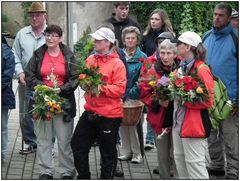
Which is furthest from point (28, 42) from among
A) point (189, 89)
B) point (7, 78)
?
point (189, 89)

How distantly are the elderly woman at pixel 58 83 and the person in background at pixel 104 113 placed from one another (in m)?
0.26

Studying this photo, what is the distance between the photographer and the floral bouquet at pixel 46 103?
6711 mm

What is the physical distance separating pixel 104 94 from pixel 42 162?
1201 millimetres

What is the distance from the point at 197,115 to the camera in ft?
20.3

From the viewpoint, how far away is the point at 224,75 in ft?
23.2

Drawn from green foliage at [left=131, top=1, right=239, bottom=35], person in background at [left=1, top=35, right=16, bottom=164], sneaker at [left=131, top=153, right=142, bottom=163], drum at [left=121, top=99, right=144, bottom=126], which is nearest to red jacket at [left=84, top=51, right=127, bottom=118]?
drum at [left=121, top=99, right=144, bottom=126]

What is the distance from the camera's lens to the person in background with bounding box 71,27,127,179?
21.8ft

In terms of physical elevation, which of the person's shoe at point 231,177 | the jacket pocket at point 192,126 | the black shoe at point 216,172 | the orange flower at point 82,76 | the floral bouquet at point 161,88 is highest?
the orange flower at point 82,76

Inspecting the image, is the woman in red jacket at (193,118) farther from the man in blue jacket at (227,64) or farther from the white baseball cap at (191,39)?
the man in blue jacket at (227,64)

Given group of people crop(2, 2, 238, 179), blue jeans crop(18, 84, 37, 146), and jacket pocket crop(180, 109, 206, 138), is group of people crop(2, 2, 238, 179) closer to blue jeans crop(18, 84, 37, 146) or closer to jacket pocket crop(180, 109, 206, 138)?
jacket pocket crop(180, 109, 206, 138)

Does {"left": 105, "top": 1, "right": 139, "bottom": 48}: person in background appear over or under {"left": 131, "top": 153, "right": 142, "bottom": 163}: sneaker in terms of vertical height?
over

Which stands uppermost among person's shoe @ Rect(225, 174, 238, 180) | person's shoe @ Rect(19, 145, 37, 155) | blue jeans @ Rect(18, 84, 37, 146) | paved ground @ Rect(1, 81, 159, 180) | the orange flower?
the orange flower

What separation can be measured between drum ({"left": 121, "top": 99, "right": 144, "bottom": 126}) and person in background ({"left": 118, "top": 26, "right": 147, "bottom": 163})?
9cm

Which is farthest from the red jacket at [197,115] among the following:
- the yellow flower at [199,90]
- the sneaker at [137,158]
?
the sneaker at [137,158]
